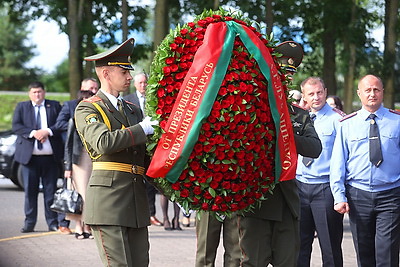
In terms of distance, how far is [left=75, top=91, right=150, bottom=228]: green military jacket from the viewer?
221 inches

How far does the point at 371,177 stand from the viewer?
291 inches

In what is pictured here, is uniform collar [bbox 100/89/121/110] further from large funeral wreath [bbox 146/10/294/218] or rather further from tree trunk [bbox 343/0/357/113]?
tree trunk [bbox 343/0/357/113]

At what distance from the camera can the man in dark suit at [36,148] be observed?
38.3ft

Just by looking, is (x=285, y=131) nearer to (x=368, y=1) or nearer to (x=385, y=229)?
(x=385, y=229)

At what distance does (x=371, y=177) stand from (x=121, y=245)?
2859mm

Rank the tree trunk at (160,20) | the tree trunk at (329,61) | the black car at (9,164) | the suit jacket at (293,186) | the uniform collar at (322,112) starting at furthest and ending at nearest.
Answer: the tree trunk at (329,61)
the tree trunk at (160,20)
the black car at (9,164)
the uniform collar at (322,112)
the suit jacket at (293,186)

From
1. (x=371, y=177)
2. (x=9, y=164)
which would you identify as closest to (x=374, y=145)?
(x=371, y=177)

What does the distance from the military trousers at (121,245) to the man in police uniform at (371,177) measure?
92.8 inches

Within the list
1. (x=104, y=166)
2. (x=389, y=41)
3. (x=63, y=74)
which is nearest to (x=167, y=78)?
(x=104, y=166)

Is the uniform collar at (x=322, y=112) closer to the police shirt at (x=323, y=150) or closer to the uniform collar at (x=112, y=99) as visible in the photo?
the police shirt at (x=323, y=150)

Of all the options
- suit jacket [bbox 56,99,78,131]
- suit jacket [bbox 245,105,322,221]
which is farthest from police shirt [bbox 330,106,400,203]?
suit jacket [bbox 56,99,78,131]

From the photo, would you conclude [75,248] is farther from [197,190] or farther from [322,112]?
[197,190]

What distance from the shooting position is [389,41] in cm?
2400

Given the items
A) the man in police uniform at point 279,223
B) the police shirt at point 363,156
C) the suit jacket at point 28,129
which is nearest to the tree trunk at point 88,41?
the suit jacket at point 28,129
